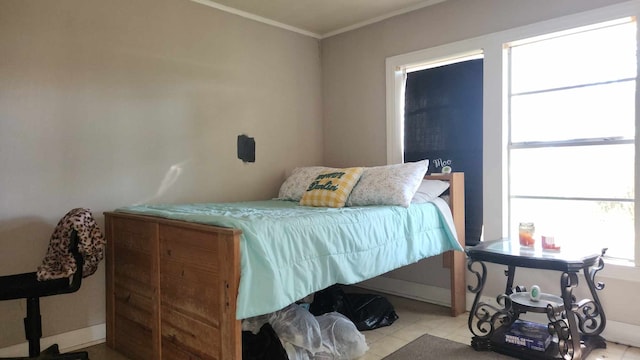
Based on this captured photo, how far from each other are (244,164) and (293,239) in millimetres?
1672

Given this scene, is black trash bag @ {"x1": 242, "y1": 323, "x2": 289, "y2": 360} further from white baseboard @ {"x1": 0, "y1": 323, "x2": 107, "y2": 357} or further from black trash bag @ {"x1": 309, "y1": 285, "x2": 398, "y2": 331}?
white baseboard @ {"x1": 0, "y1": 323, "x2": 107, "y2": 357}

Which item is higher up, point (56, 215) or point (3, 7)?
point (3, 7)

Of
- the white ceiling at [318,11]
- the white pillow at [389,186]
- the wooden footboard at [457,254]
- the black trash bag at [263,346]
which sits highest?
the white ceiling at [318,11]

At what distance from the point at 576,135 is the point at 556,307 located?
3.77ft

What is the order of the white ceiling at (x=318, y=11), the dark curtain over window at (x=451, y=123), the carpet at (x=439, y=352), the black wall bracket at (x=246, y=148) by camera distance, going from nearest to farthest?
the carpet at (x=439, y=352), the dark curtain over window at (x=451, y=123), the white ceiling at (x=318, y=11), the black wall bracket at (x=246, y=148)

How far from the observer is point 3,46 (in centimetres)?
230

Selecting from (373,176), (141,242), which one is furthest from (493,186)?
(141,242)

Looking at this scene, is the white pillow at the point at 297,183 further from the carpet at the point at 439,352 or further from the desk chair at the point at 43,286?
the desk chair at the point at 43,286

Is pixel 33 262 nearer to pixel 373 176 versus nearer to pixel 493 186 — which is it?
pixel 373 176

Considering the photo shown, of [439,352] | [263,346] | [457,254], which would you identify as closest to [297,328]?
[263,346]

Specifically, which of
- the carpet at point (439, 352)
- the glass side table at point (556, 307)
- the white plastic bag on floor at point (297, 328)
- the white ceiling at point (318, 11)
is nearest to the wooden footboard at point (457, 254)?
the glass side table at point (556, 307)

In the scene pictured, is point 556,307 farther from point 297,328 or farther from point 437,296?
point 297,328

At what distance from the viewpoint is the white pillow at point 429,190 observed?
9.30ft

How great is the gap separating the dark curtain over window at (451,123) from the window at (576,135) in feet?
0.77
